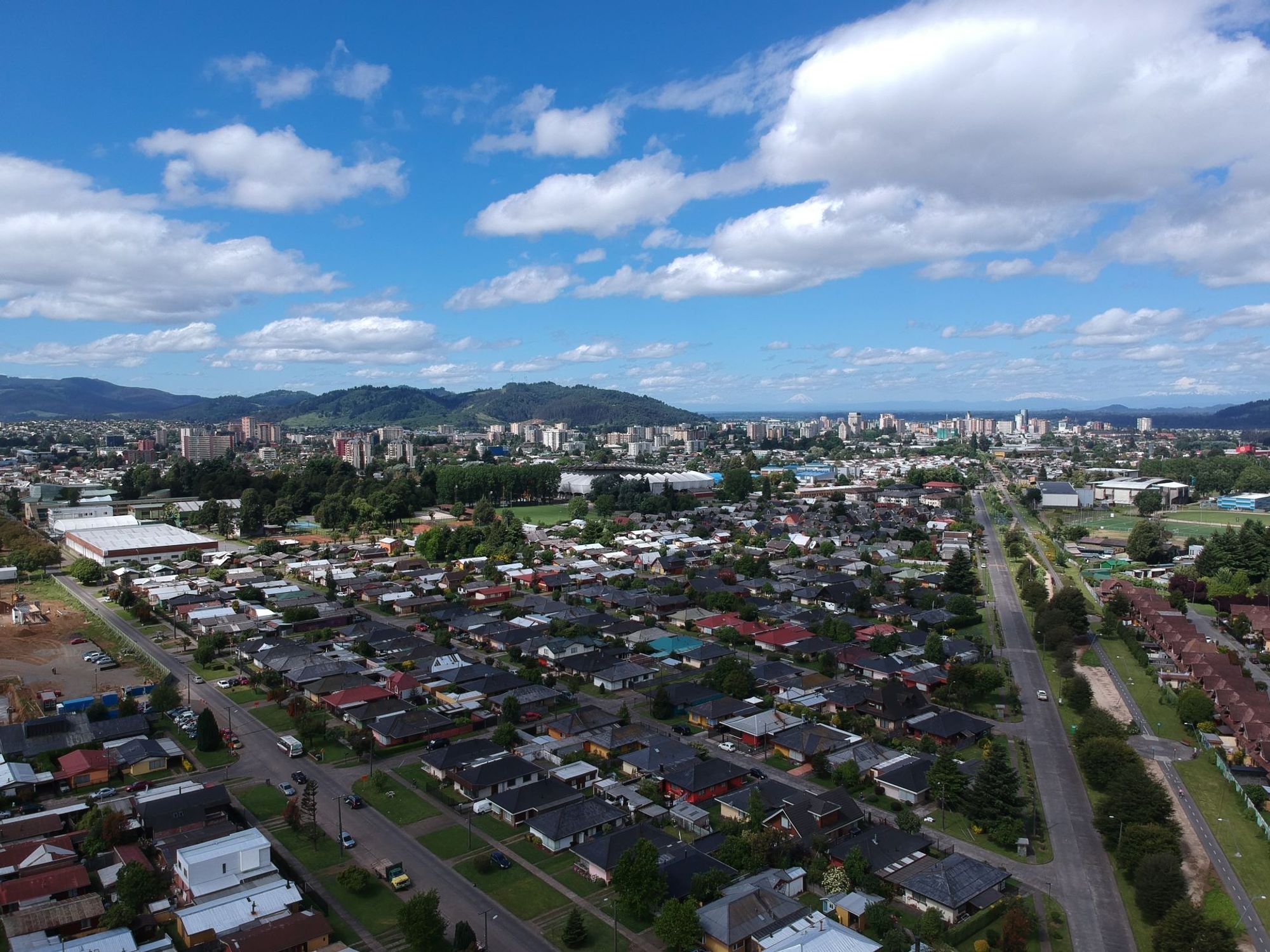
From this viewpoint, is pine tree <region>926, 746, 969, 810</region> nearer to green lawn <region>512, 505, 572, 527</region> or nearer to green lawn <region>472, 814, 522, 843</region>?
green lawn <region>472, 814, 522, 843</region>

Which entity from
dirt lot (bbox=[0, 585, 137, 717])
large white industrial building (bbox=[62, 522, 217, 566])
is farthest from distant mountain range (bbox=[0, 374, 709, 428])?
dirt lot (bbox=[0, 585, 137, 717])

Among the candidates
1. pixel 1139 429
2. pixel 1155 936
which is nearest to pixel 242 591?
pixel 1155 936

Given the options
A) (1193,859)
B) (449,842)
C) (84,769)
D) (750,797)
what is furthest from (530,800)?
(1193,859)

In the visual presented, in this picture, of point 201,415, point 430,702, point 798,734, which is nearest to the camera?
point 798,734

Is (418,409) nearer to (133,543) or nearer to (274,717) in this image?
(133,543)

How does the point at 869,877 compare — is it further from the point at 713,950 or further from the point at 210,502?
the point at 210,502

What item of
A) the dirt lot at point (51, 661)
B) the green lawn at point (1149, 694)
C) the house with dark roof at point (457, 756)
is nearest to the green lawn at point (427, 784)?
the house with dark roof at point (457, 756)
